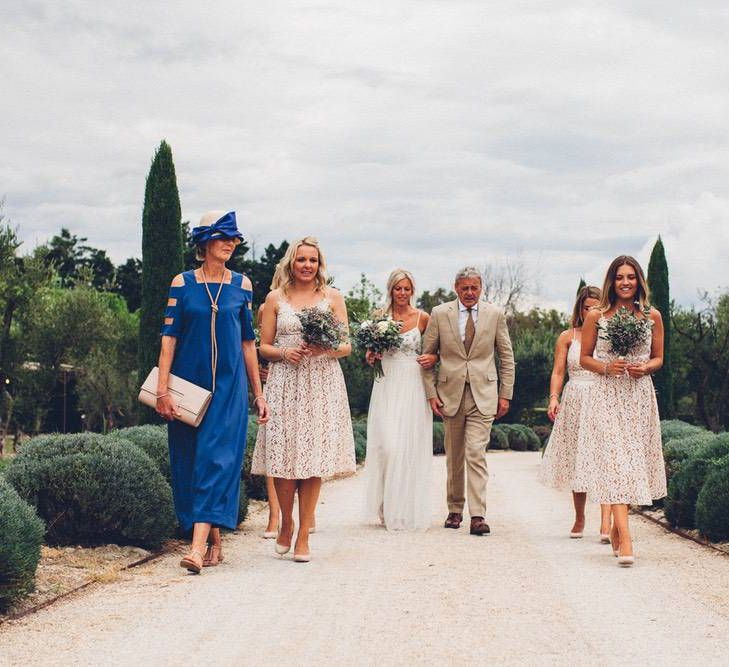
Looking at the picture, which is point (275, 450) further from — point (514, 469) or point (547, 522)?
point (514, 469)

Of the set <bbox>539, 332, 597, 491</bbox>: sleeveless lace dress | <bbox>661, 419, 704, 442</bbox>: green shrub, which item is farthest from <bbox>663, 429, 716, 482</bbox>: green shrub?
<bbox>661, 419, 704, 442</bbox>: green shrub

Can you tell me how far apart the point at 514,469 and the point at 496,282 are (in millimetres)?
44438

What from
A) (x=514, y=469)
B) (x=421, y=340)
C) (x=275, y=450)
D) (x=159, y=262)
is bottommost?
(x=514, y=469)

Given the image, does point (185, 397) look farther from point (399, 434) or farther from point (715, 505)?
point (715, 505)

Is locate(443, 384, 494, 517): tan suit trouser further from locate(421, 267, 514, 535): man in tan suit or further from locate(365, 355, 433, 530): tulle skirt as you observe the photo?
locate(365, 355, 433, 530): tulle skirt

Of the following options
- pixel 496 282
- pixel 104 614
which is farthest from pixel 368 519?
pixel 496 282

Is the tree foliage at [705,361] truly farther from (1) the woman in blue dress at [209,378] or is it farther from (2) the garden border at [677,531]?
(1) the woman in blue dress at [209,378]

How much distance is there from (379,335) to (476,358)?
998mm

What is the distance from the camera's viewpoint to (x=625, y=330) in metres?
8.42

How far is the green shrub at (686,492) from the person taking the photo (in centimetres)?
1066

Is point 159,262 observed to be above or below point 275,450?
above

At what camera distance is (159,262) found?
63.4 feet

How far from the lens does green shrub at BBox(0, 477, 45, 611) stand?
19.9ft

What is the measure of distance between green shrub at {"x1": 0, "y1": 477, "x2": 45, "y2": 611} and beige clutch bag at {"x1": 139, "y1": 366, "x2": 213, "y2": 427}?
148 cm
